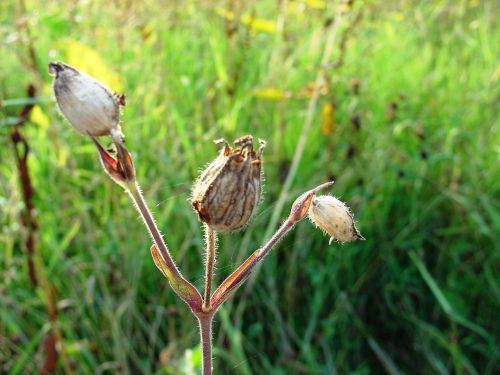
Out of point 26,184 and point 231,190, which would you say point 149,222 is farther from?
point 26,184

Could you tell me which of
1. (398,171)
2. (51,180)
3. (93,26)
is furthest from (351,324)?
(93,26)

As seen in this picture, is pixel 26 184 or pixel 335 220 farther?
pixel 26 184

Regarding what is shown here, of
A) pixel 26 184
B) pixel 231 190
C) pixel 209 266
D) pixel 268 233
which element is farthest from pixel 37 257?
pixel 231 190

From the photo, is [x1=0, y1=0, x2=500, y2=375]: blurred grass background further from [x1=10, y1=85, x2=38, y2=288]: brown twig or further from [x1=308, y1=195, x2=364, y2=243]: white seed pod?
[x1=308, y1=195, x2=364, y2=243]: white seed pod

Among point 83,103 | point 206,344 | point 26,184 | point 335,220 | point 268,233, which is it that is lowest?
point 268,233

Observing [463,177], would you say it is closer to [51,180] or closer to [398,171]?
[398,171]

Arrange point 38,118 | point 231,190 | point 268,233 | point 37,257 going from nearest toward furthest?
point 231,190
point 37,257
point 268,233
point 38,118

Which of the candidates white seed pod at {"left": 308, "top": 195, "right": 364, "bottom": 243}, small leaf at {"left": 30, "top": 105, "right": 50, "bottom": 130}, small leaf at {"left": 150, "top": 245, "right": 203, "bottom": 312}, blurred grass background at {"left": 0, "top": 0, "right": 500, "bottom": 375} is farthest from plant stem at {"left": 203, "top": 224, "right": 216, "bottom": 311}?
small leaf at {"left": 30, "top": 105, "right": 50, "bottom": 130}
